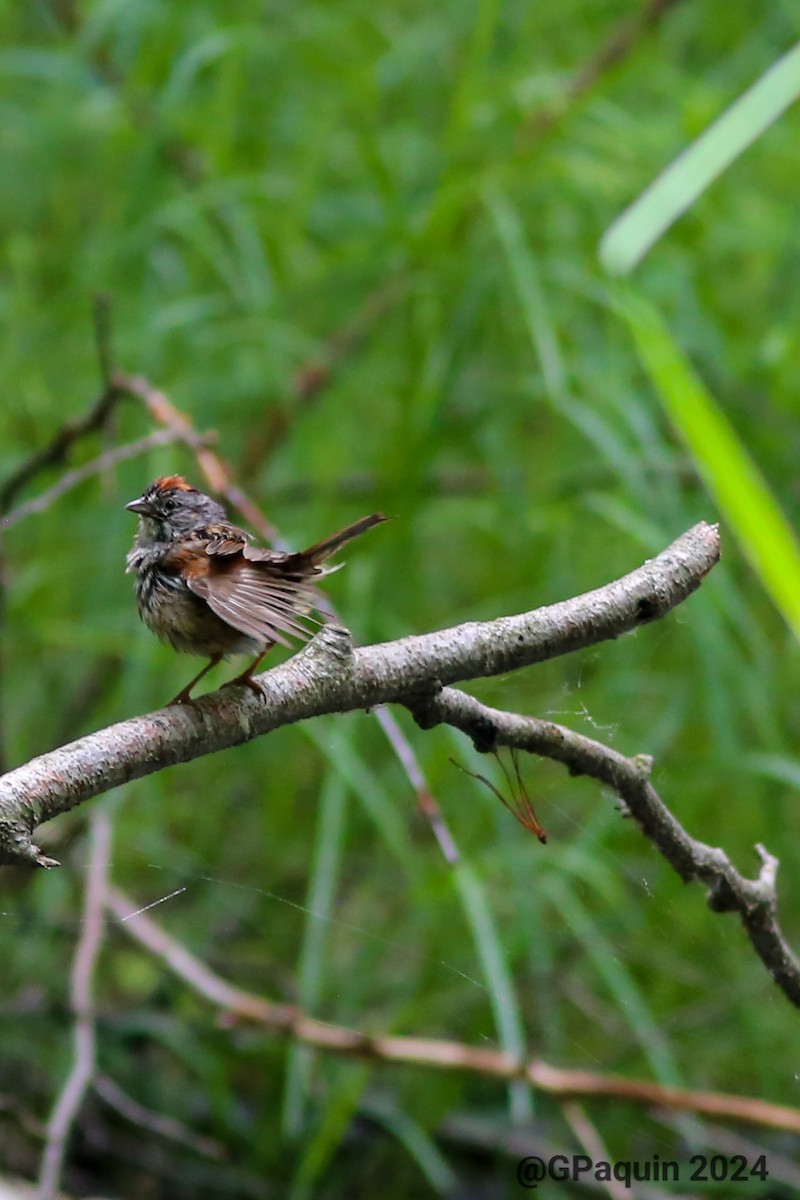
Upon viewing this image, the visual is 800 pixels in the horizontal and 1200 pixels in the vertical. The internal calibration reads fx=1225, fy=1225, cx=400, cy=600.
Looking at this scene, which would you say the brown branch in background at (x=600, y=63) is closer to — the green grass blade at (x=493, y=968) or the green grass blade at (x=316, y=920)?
the green grass blade at (x=316, y=920)

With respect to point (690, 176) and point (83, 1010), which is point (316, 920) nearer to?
point (83, 1010)

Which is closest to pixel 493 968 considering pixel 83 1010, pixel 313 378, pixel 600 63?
pixel 83 1010

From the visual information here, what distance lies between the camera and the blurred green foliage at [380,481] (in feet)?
6.19

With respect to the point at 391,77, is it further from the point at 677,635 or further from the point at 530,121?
the point at 677,635

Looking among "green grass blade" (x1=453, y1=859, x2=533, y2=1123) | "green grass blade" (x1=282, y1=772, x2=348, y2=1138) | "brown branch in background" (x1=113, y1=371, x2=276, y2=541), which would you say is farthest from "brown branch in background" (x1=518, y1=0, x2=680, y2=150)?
"green grass blade" (x1=453, y1=859, x2=533, y2=1123)

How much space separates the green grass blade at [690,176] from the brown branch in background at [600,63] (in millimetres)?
1771

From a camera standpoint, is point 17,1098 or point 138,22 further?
point 138,22

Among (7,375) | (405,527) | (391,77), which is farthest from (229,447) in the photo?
(391,77)

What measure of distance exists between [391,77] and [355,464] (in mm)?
803

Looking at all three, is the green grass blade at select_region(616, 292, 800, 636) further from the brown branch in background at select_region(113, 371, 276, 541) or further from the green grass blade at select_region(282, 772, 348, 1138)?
the green grass blade at select_region(282, 772, 348, 1138)

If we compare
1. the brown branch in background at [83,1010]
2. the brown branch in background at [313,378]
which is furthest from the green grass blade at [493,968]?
the brown branch in background at [313,378]

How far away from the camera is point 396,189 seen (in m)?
2.20

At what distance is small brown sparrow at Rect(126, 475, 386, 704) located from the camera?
2.57 feet

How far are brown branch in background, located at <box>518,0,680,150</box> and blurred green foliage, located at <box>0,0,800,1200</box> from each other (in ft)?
0.05
